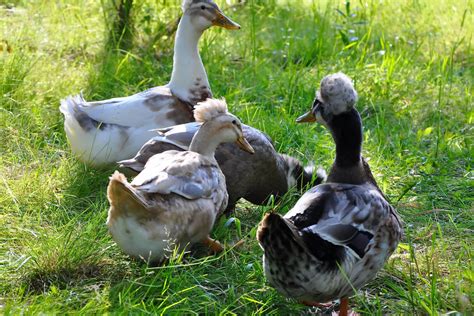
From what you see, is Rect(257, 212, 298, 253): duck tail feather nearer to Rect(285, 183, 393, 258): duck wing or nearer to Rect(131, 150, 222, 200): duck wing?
Rect(285, 183, 393, 258): duck wing

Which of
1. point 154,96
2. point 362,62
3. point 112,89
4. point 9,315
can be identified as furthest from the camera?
point 362,62

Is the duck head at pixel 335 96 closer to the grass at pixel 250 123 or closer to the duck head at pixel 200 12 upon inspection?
the grass at pixel 250 123

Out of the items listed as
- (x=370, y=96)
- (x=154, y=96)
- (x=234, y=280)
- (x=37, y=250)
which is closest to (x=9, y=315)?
(x=37, y=250)

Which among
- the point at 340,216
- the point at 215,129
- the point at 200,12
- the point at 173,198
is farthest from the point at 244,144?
the point at 200,12

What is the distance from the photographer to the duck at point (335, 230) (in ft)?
11.5

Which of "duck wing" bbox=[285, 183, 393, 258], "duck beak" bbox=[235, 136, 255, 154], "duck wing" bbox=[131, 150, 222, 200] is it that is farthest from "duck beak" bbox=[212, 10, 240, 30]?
"duck wing" bbox=[285, 183, 393, 258]

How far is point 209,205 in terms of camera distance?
14.1ft

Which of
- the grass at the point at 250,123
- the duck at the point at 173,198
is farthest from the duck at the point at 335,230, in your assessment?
the duck at the point at 173,198

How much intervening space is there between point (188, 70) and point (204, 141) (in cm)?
113

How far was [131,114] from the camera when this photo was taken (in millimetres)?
5238

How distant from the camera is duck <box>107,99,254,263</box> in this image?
3924mm

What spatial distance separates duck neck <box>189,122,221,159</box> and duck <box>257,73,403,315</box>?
645 millimetres

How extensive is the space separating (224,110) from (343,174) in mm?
913

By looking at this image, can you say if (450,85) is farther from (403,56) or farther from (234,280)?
(234,280)
